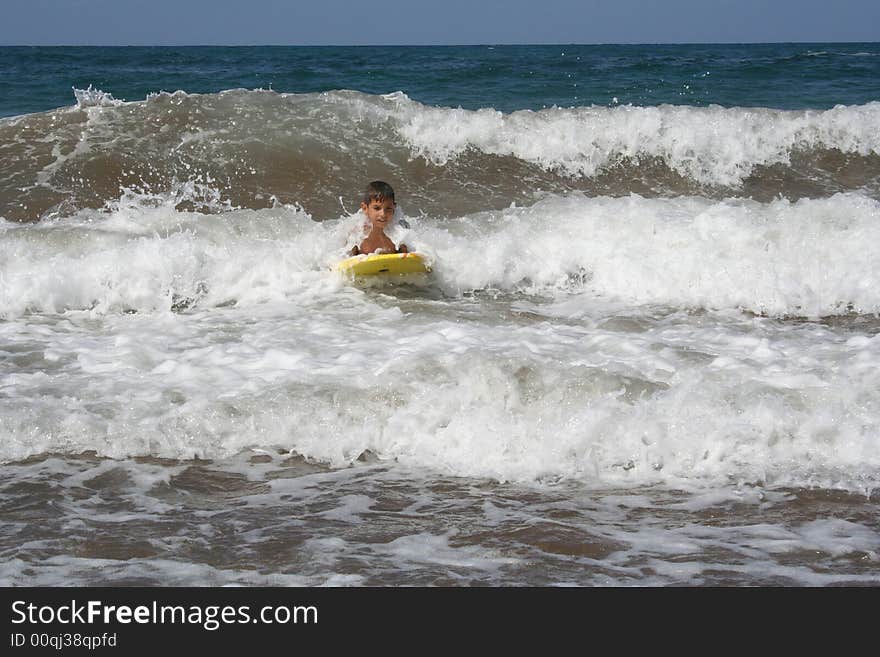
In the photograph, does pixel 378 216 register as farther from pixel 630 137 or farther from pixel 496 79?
pixel 496 79

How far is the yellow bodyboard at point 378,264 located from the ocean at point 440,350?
0.10 m

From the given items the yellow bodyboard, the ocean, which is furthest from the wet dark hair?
the yellow bodyboard

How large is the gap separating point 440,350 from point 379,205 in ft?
8.36

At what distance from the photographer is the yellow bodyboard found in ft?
23.9

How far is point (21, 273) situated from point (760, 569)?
5705mm

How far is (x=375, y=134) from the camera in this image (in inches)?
441

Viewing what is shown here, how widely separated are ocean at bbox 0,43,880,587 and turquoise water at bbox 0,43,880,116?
3.46m

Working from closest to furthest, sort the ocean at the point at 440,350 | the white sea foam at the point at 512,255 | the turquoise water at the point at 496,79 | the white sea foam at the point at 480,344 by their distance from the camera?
the ocean at the point at 440,350
the white sea foam at the point at 480,344
the white sea foam at the point at 512,255
the turquoise water at the point at 496,79

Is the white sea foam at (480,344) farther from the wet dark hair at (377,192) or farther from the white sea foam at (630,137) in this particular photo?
the white sea foam at (630,137)

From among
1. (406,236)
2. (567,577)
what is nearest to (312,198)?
(406,236)

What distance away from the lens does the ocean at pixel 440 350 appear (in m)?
3.70

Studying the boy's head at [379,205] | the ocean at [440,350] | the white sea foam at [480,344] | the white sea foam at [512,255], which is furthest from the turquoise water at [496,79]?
the boy's head at [379,205]
